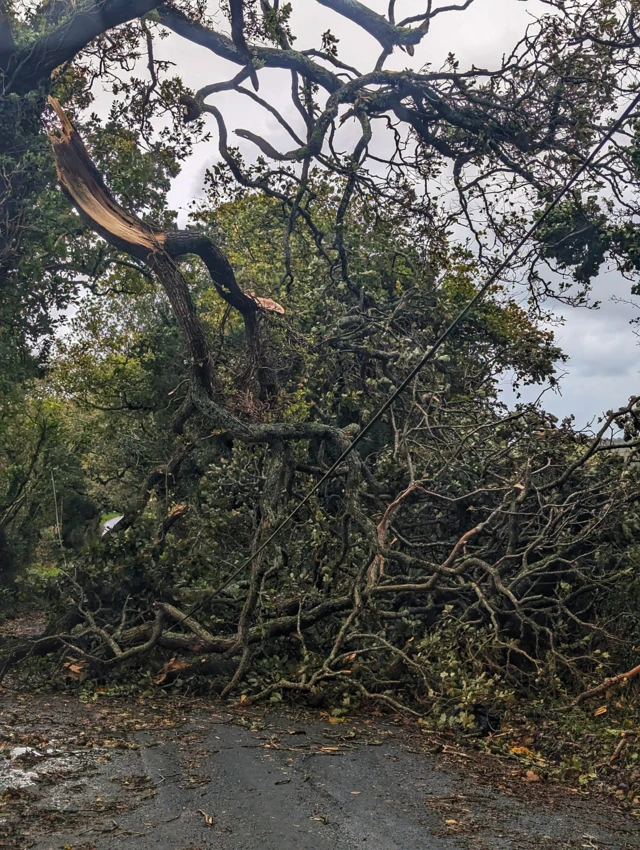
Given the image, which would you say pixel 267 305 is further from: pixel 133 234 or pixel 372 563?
pixel 372 563

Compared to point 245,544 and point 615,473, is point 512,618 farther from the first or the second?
point 245,544

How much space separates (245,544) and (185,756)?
160 inches

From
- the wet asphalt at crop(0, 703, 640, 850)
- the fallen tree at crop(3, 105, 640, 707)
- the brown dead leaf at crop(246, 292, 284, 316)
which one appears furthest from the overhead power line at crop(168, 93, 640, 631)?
the brown dead leaf at crop(246, 292, 284, 316)

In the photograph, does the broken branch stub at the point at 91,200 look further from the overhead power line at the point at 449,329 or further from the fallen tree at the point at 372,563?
the overhead power line at the point at 449,329

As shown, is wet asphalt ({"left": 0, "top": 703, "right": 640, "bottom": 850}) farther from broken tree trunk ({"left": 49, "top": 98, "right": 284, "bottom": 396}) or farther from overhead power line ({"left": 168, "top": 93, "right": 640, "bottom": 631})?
broken tree trunk ({"left": 49, "top": 98, "right": 284, "bottom": 396})

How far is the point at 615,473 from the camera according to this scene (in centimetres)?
793

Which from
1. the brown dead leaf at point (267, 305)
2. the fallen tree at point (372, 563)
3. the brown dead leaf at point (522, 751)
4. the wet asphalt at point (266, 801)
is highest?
the brown dead leaf at point (267, 305)

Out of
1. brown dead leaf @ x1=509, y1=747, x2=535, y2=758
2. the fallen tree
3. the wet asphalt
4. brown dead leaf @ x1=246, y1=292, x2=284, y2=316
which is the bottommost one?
the wet asphalt

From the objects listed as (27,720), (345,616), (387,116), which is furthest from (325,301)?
(27,720)

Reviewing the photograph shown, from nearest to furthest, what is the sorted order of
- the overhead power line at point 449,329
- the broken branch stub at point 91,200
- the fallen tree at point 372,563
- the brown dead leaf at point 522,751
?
the overhead power line at point 449,329
the brown dead leaf at point 522,751
the fallen tree at point 372,563
the broken branch stub at point 91,200

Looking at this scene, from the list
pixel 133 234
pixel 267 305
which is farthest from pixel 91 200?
pixel 267 305

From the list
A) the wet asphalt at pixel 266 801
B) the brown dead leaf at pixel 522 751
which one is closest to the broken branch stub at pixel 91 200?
the wet asphalt at pixel 266 801

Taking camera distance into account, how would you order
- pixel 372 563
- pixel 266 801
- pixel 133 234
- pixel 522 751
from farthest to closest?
1. pixel 372 563
2. pixel 133 234
3. pixel 522 751
4. pixel 266 801

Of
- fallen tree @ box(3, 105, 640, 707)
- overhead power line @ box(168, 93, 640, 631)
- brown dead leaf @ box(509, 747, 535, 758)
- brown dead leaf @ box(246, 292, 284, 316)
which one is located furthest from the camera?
brown dead leaf @ box(246, 292, 284, 316)
